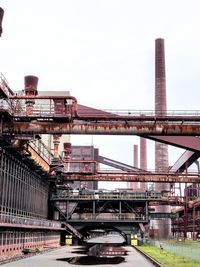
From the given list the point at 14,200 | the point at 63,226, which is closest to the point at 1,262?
the point at 14,200

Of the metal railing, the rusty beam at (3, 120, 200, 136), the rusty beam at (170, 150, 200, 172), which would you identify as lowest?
the metal railing

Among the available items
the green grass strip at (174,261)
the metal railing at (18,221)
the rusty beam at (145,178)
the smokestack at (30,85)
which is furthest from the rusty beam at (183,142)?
the smokestack at (30,85)

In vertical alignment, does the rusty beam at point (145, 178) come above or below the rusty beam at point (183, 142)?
below

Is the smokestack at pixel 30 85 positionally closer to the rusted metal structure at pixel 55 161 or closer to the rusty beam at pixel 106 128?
the rusted metal structure at pixel 55 161

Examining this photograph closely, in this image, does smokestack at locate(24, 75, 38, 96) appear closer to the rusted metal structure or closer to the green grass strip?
the rusted metal structure

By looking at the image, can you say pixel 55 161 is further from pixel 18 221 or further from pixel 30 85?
pixel 30 85

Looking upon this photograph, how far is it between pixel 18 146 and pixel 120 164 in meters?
107

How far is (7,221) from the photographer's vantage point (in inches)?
1150

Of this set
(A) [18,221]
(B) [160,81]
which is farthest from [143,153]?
(A) [18,221]

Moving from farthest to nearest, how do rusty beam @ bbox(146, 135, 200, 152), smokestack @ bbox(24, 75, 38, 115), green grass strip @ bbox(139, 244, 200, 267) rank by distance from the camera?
rusty beam @ bbox(146, 135, 200, 152) < smokestack @ bbox(24, 75, 38, 115) < green grass strip @ bbox(139, 244, 200, 267)

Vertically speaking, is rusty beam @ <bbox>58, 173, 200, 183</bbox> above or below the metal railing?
above

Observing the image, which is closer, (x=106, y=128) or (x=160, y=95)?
(x=106, y=128)

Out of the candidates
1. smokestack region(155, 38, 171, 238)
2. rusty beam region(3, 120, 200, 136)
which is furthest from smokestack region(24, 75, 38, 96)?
smokestack region(155, 38, 171, 238)

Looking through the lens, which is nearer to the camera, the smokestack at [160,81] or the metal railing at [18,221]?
the metal railing at [18,221]
